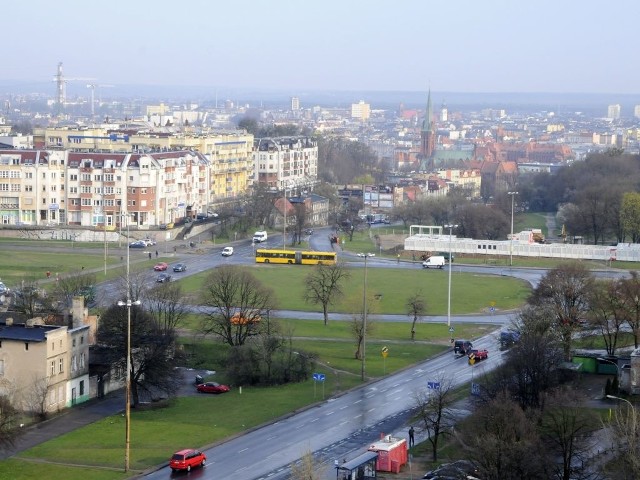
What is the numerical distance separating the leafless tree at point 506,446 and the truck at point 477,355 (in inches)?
613

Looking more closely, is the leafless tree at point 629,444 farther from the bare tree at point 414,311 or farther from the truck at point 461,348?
Result: the bare tree at point 414,311

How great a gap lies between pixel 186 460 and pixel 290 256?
43.7 meters

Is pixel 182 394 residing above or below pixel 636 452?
below

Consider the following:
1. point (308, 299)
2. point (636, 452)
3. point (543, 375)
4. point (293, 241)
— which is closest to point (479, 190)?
point (293, 241)

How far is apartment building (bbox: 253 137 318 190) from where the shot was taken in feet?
394

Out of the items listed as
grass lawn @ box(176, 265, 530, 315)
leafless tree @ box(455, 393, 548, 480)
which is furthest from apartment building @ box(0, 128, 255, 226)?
leafless tree @ box(455, 393, 548, 480)

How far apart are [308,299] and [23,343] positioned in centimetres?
2120

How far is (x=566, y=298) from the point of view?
4881 cm

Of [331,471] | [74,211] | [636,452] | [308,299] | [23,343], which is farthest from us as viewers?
[74,211]

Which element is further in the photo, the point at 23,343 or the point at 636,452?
the point at 23,343

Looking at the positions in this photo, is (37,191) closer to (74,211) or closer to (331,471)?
(74,211)

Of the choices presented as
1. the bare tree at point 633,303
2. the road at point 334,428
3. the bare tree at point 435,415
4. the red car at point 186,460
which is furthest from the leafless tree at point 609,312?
the red car at point 186,460

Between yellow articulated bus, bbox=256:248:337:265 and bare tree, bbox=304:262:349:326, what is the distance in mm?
14319

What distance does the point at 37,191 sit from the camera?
88875 millimetres
